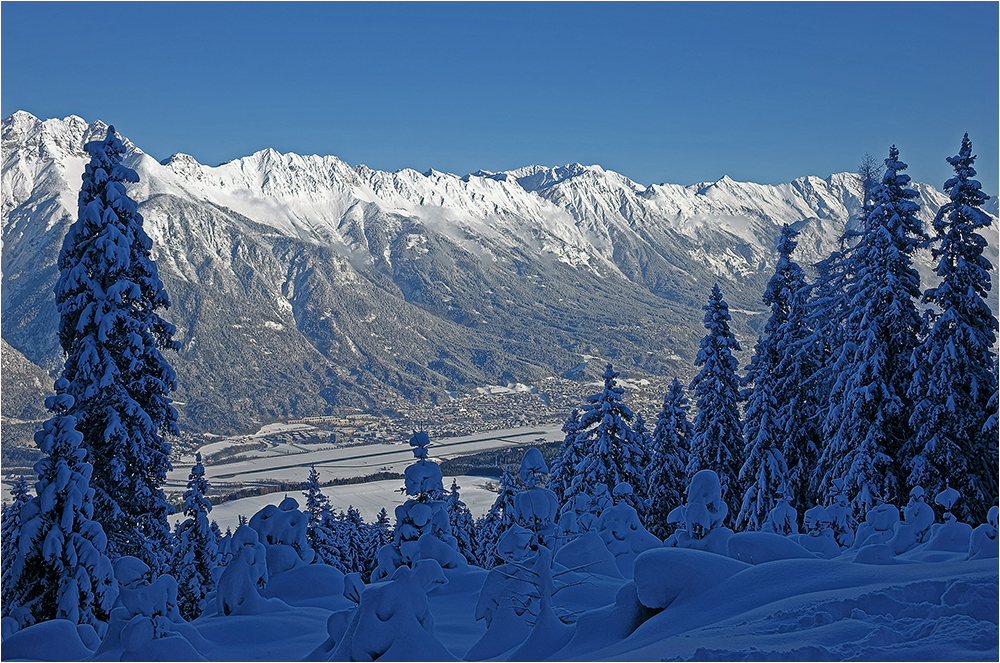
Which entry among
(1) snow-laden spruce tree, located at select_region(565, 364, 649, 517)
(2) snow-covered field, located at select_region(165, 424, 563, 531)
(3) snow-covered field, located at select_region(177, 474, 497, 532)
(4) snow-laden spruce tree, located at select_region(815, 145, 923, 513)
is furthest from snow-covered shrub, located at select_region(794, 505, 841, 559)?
(2) snow-covered field, located at select_region(165, 424, 563, 531)

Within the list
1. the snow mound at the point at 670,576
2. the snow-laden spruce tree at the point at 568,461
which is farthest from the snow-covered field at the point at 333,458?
the snow mound at the point at 670,576

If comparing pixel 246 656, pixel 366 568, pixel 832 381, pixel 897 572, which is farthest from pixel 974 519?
pixel 366 568

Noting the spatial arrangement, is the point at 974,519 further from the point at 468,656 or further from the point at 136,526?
the point at 136,526

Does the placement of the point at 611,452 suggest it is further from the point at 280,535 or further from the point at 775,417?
the point at 280,535

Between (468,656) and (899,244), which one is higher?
(899,244)

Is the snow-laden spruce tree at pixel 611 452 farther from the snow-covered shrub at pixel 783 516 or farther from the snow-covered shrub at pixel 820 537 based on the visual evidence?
the snow-covered shrub at pixel 820 537
